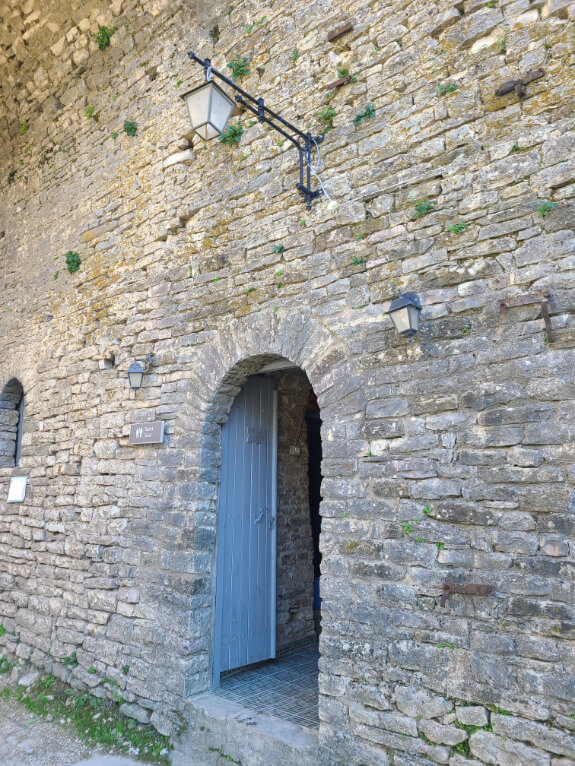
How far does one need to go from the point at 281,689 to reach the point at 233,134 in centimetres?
434

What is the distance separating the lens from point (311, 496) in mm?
6359

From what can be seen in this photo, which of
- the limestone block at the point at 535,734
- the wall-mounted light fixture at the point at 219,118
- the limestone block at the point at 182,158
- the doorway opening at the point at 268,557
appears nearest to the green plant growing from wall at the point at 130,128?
the limestone block at the point at 182,158

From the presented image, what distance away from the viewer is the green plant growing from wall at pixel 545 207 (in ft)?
9.06

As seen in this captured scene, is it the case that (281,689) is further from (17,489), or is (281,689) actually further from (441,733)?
(17,489)

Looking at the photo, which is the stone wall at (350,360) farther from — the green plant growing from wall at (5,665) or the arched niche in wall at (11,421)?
the arched niche in wall at (11,421)

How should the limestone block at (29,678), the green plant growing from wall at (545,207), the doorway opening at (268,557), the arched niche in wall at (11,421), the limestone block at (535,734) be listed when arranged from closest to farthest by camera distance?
the limestone block at (535,734) → the green plant growing from wall at (545,207) → the doorway opening at (268,557) → the limestone block at (29,678) → the arched niche in wall at (11,421)

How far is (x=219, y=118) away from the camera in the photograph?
3.58 metres

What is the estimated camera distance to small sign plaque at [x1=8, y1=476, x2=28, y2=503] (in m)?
5.68

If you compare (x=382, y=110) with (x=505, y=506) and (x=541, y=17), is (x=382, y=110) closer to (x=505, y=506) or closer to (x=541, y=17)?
(x=541, y=17)

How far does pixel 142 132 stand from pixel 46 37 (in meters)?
2.34

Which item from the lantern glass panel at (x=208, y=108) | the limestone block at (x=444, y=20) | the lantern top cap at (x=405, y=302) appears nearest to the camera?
the lantern top cap at (x=405, y=302)

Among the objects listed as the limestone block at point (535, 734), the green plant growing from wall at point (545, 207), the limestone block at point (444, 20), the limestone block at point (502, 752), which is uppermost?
the limestone block at point (444, 20)

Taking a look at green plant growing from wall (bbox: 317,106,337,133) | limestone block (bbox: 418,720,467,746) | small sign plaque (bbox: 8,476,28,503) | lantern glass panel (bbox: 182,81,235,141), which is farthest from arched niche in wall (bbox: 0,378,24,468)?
limestone block (bbox: 418,720,467,746)

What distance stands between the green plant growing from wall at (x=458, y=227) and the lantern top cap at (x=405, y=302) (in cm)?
41
